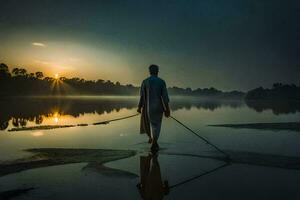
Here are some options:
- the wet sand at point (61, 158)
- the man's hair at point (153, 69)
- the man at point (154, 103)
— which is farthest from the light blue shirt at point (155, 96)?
the wet sand at point (61, 158)

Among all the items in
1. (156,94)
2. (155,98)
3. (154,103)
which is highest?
(156,94)

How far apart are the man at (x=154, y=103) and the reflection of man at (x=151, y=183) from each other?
2085mm

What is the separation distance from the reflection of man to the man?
6.84ft

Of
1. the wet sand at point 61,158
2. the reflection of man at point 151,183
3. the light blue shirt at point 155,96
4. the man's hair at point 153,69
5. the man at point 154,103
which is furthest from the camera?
the man's hair at point 153,69

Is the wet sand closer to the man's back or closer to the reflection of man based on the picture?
the reflection of man

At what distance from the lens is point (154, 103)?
38.8ft

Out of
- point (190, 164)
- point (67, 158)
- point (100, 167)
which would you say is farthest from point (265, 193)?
point (67, 158)

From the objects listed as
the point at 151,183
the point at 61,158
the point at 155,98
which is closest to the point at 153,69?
the point at 155,98

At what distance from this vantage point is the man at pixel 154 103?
11672 millimetres

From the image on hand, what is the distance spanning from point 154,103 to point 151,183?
4.73 m

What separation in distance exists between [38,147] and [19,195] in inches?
256

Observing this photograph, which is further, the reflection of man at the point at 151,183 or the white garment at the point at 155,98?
the white garment at the point at 155,98

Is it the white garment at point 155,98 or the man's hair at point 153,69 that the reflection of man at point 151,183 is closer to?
the white garment at point 155,98

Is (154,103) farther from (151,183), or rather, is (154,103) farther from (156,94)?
(151,183)
